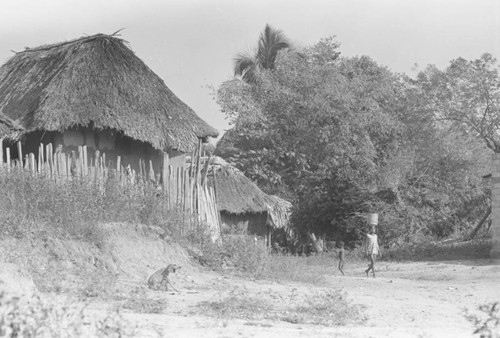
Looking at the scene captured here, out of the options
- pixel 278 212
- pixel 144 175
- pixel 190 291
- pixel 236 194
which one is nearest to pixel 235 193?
pixel 236 194

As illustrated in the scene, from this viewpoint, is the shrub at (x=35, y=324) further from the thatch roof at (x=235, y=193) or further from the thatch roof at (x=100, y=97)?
the thatch roof at (x=235, y=193)

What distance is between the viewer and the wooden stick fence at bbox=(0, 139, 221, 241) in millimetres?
12414

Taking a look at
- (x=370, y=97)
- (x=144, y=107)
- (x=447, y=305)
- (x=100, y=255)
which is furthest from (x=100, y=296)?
(x=370, y=97)

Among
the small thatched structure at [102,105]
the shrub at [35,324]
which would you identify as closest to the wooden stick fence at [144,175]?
the small thatched structure at [102,105]

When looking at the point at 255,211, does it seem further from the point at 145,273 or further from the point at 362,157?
the point at 145,273

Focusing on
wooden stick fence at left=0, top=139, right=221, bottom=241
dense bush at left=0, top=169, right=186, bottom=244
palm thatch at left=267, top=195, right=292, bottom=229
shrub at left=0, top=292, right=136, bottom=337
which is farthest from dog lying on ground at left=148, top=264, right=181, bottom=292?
palm thatch at left=267, top=195, right=292, bottom=229

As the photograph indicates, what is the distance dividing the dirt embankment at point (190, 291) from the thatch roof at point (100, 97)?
3322 mm

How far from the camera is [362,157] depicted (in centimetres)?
2666

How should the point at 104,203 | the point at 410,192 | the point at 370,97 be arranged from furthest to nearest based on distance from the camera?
the point at 370,97 → the point at 410,192 → the point at 104,203

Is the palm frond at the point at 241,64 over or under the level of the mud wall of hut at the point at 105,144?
over

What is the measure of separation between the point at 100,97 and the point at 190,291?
625 centimetres

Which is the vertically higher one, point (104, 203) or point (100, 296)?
point (104, 203)

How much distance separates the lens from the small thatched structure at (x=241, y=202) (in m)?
23.2

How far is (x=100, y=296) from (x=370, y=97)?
66.4 ft
